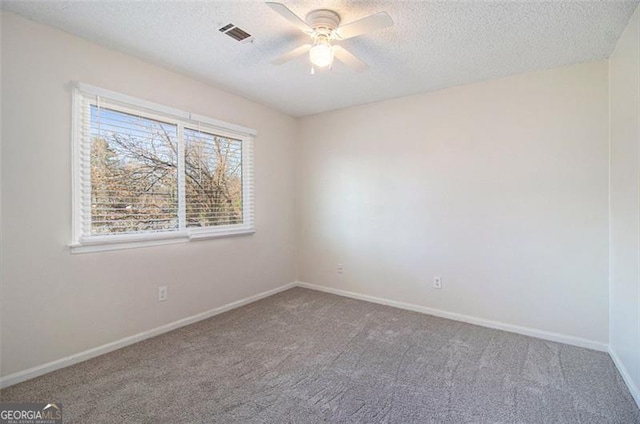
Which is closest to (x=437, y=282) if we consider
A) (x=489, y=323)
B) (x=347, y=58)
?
(x=489, y=323)

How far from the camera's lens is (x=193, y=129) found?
304 cm

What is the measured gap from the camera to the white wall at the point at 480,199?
2.53 meters

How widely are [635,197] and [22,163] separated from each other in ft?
13.0

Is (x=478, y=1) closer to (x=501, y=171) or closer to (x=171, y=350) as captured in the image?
(x=501, y=171)

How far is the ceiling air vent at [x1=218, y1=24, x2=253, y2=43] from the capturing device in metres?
2.08

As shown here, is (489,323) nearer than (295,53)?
No

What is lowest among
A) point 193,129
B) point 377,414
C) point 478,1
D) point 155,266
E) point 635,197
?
point 377,414

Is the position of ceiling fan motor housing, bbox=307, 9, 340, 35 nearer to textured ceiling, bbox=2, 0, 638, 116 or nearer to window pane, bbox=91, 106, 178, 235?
textured ceiling, bbox=2, 0, 638, 116

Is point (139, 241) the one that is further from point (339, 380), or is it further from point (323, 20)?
point (323, 20)

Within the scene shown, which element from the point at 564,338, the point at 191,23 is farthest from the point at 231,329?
the point at 564,338

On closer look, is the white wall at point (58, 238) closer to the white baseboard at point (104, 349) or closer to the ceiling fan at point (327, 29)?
the white baseboard at point (104, 349)

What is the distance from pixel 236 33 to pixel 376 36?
3.31 feet

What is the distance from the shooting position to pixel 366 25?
1.76m

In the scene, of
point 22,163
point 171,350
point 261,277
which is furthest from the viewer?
point 261,277
